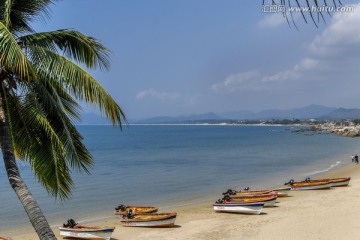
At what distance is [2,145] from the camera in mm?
6629

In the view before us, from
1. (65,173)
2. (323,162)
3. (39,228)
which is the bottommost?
(323,162)

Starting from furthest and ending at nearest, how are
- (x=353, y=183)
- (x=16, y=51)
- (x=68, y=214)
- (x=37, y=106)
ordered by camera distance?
(x=353, y=183) < (x=68, y=214) < (x=37, y=106) < (x=16, y=51)

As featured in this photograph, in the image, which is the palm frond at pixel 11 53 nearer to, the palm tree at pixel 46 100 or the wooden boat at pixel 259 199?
the palm tree at pixel 46 100

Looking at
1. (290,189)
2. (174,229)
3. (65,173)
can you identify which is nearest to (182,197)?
(290,189)

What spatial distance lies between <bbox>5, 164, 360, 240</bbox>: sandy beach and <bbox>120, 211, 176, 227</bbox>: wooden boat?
285 mm

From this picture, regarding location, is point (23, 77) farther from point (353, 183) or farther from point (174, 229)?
point (353, 183)

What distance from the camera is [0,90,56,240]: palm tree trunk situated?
6461 mm

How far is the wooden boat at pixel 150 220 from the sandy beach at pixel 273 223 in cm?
28

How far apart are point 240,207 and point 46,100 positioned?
16.9 meters

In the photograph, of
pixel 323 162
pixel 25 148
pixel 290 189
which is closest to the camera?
pixel 25 148

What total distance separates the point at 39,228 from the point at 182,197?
24746 mm

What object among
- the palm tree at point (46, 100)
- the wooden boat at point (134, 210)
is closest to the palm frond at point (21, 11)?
the palm tree at point (46, 100)

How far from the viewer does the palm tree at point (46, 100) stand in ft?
22.9

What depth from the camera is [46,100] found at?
7422 mm
